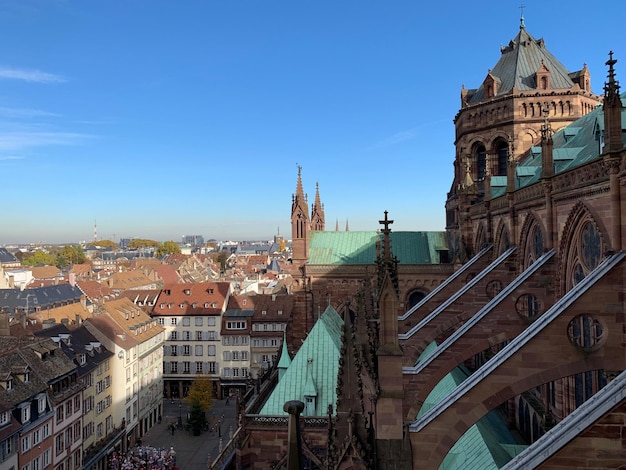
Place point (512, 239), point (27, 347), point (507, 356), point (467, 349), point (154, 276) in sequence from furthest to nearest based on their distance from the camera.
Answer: point (154, 276) → point (27, 347) → point (512, 239) → point (467, 349) → point (507, 356)

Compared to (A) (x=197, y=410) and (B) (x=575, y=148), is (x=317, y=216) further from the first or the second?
(B) (x=575, y=148)

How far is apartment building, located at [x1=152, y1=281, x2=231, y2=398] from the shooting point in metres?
60.7

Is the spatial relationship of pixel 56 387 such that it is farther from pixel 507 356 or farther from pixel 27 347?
pixel 507 356

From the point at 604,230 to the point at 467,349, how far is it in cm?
524

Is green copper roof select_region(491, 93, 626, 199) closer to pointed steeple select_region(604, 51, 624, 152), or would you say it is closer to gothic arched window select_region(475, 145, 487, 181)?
pointed steeple select_region(604, 51, 624, 152)

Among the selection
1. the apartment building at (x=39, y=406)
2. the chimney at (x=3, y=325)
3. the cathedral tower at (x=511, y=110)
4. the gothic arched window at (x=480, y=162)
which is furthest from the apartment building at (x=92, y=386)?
the gothic arched window at (x=480, y=162)

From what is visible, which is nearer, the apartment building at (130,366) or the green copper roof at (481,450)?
the green copper roof at (481,450)

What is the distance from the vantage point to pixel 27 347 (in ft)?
112

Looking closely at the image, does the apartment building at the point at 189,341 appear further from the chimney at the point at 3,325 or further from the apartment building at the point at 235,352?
the chimney at the point at 3,325

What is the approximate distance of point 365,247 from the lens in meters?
44.4

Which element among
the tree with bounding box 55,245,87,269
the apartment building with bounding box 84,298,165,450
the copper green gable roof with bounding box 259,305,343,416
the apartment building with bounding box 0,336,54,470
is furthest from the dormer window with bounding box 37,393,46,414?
the tree with bounding box 55,245,87,269

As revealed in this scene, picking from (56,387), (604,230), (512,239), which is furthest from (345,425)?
(56,387)

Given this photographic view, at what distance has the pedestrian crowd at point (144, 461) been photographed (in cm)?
3628

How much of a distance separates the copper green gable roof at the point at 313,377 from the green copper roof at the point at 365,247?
18179 millimetres
